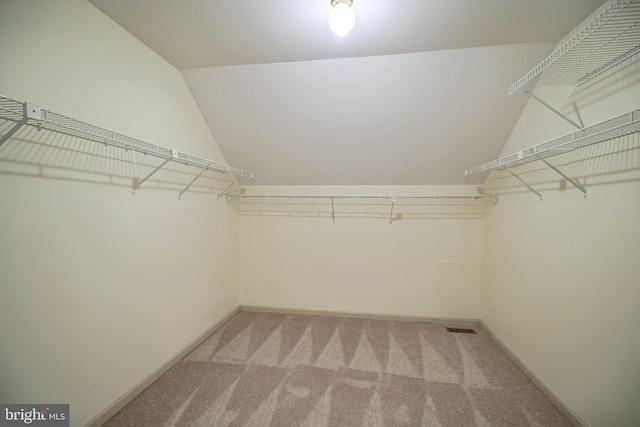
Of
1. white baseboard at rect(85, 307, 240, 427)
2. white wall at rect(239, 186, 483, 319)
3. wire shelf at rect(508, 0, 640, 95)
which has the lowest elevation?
white baseboard at rect(85, 307, 240, 427)

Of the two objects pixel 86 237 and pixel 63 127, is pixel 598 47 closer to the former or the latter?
pixel 63 127

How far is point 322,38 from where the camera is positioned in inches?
66.1

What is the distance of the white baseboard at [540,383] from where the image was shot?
1519mm

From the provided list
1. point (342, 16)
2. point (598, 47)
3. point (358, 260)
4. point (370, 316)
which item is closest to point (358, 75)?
point (342, 16)

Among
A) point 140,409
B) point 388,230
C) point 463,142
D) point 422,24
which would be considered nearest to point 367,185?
point 388,230

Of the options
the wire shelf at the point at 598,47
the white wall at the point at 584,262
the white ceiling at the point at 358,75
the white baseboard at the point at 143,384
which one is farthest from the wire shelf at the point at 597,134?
the white baseboard at the point at 143,384

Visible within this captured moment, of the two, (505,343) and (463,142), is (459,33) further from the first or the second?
(505,343)

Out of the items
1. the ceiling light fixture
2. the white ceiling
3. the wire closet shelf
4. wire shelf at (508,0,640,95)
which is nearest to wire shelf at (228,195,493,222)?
the white ceiling

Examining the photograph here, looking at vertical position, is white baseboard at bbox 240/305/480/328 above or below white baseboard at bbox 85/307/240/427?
below

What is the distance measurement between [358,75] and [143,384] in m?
2.76

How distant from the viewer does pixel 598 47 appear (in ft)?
4.01

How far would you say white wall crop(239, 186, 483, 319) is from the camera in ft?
9.45

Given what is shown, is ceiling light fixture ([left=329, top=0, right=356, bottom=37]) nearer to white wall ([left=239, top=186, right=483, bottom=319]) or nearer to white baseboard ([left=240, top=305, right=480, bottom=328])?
white wall ([left=239, top=186, right=483, bottom=319])

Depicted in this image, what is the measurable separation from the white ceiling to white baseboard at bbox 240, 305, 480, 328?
154cm
